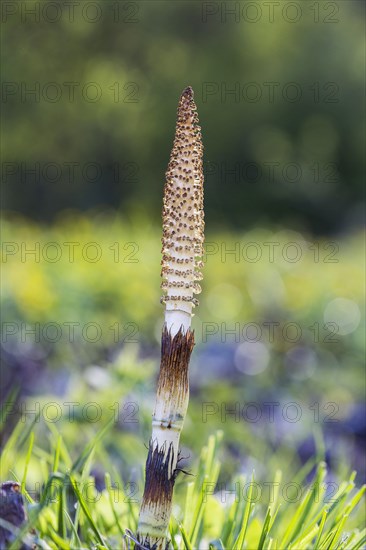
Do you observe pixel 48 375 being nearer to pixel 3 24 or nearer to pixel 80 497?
pixel 80 497

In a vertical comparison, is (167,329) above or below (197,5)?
below

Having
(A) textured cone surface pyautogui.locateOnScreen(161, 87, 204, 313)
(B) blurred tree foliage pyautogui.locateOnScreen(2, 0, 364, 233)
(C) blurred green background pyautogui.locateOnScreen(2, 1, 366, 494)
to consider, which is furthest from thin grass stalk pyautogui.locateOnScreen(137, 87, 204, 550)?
(B) blurred tree foliage pyautogui.locateOnScreen(2, 0, 364, 233)

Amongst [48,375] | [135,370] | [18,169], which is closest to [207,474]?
[135,370]

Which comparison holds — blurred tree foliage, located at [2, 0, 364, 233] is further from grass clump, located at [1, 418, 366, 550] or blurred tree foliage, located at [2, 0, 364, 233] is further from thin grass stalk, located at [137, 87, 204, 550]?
thin grass stalk, located at [137, 87, 204, 550]

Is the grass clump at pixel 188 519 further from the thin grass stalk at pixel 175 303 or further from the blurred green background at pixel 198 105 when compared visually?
the blurred green background at pixel 198 105

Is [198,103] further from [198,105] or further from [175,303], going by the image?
[175,303]

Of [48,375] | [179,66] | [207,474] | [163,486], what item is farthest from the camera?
[179,66]

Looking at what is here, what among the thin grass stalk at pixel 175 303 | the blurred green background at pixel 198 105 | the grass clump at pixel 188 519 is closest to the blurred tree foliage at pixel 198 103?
the blurred green background at pixel 198 105
